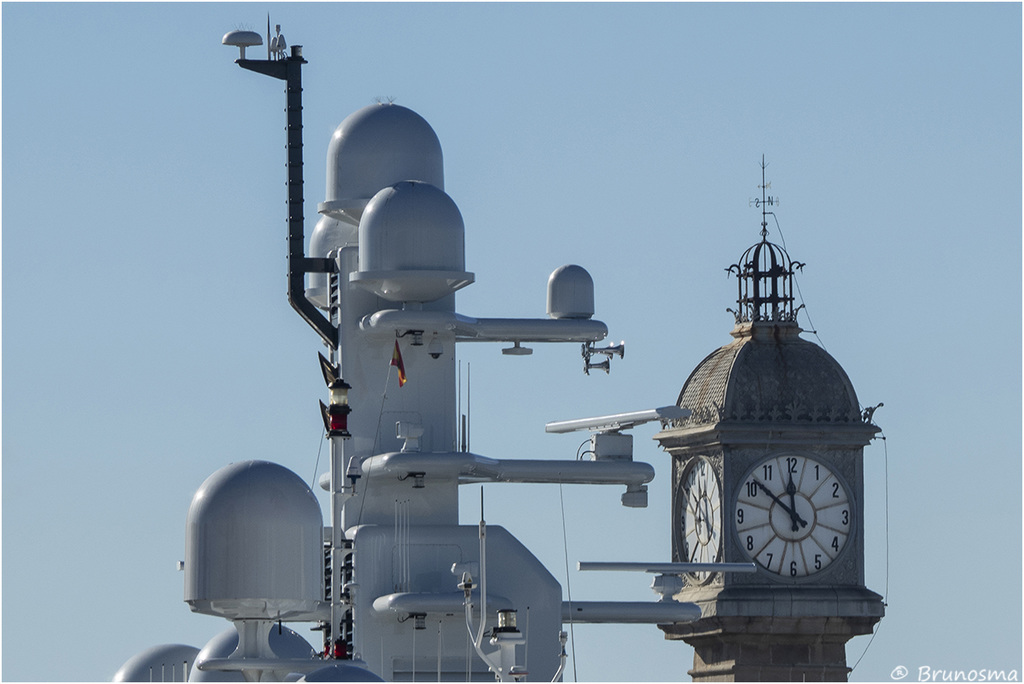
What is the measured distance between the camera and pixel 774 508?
216ft

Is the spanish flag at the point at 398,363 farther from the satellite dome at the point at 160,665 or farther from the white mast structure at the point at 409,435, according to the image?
the satellite dome at the point at 160,665

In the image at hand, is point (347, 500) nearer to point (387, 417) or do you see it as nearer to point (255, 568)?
point (387, 417)

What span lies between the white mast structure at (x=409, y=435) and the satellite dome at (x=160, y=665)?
0.11ft

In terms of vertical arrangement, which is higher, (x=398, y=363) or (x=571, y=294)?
(x=571, y=294)

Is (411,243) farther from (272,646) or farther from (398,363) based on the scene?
(272,646)

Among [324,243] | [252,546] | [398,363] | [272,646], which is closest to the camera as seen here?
[252,546]

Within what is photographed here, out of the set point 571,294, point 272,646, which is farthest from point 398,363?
point 272,646

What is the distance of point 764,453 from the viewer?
66.2 metres

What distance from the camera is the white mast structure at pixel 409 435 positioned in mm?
47031

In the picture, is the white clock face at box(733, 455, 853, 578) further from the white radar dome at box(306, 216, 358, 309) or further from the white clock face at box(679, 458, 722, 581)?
the white radar dome at box(306, 216, 358, 309)

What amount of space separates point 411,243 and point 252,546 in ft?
31.8

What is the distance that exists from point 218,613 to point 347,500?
30.7 feet

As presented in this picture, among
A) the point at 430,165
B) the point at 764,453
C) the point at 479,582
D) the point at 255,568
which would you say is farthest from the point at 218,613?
the point at 764,453

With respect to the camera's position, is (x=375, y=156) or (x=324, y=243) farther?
(x=324, y=243)
